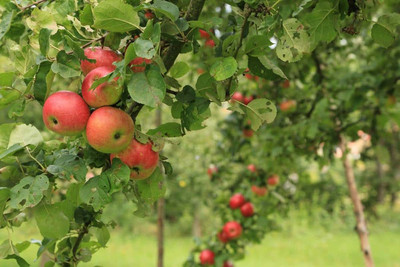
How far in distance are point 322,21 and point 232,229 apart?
1.93 m

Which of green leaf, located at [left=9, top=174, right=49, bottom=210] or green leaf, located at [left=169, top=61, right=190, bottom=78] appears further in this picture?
green leaf, located at [left=169, top=61, right=190, bottom=78]

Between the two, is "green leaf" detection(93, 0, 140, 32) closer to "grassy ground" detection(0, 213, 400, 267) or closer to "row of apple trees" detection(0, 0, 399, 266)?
"row of apple trees" detection(0, 0, 399, 266)

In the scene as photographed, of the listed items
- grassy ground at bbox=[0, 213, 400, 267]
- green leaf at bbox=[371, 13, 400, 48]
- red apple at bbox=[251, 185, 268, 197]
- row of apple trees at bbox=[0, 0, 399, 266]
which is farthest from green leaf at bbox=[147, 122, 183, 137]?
grassy ground at bbox=[0, 213, 400, 267]

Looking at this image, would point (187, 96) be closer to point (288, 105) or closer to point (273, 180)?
point (288, 105)

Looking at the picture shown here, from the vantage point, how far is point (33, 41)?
3.18 feet

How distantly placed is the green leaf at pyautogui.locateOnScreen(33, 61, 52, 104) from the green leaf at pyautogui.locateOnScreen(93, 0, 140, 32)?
0.14 m

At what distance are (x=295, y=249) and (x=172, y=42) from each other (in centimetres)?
729

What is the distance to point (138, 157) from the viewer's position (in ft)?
3.15

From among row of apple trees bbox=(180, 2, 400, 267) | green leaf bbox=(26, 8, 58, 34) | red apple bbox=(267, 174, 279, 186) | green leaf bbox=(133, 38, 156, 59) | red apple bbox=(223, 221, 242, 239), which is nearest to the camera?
green leaf bbox=(133, 38, 156, 59)

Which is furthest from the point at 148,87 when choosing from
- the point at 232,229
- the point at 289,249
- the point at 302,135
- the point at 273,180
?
the point at 289,249

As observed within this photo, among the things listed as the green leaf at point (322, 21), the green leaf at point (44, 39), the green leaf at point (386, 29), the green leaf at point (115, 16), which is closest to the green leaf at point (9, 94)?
the green leaf at point (44, 39)

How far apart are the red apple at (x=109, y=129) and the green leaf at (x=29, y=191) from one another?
0.12 metres

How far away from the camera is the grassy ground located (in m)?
6.60

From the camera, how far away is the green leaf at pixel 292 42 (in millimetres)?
980
